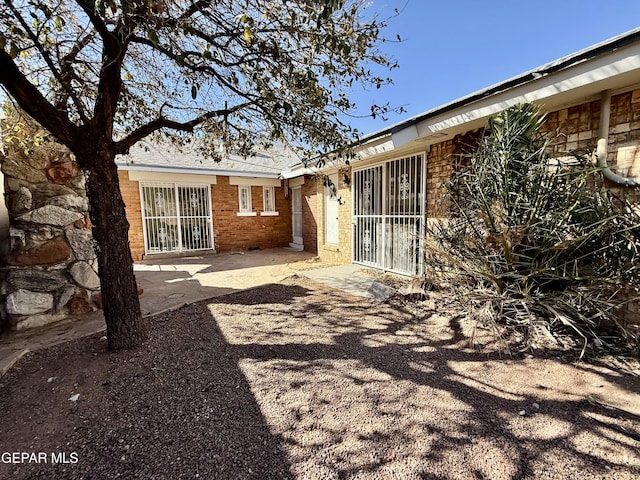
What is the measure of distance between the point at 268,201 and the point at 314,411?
999 centimetres

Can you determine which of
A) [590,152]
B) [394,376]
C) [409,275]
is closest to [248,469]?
[394,376]

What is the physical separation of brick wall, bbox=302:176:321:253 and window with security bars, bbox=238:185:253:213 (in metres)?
2.14

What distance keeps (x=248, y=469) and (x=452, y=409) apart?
1513 millimetres

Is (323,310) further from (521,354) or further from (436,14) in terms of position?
(436,14)

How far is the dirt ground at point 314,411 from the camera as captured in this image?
165 cm

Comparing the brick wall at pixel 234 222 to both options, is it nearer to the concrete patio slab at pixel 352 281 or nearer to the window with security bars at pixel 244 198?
the window with security bars at pixel 244 198

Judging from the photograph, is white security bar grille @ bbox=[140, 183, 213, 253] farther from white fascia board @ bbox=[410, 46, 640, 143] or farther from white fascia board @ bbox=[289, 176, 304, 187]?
white fascia board @ bbox=[410, 46, 640, 143]

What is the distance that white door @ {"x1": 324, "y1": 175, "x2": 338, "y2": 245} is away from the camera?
840 centimetres

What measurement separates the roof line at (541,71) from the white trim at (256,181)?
731 cm

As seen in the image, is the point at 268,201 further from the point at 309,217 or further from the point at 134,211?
the point at 134,211

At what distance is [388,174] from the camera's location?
21.0ft

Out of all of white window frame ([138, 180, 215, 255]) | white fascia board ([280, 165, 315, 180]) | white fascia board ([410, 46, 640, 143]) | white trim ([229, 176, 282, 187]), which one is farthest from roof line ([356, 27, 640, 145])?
white window frame ([138, 180, 215, 255])

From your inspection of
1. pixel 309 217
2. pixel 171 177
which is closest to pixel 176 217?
pixel 171 177

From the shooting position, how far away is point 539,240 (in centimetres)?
299
